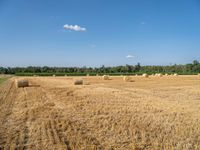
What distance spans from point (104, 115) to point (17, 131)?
2.89 meters

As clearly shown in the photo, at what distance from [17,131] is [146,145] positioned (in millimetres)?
3602

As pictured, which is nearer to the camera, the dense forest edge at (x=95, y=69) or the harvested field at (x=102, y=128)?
the harvested field at (x=102, y=128)

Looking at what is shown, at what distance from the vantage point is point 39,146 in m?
5.80

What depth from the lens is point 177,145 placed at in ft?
19.4

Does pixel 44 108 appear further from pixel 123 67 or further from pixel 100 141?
pixel 123 67

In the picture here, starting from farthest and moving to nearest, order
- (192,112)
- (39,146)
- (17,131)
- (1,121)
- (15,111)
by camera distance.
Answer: (15,111)
(192,112)
(1,121)
(17,131)
(39,146)

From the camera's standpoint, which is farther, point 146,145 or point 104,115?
point 104,115

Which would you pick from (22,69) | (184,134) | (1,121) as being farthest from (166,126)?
(22,69)

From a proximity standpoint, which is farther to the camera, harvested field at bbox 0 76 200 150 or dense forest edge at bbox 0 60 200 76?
dense forest edge at bbox 0 60 200 76

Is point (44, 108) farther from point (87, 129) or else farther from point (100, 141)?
point (100, 141)

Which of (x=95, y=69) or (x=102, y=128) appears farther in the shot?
(x=95, y=69)

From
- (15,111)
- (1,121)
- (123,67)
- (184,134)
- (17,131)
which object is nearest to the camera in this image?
(184,134)

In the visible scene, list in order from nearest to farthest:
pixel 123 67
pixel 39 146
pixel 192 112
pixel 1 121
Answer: pixel 39 146 < pixel 1 121 < pixel 192 112 < pixel 123 67

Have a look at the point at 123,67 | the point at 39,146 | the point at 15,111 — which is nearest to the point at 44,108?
the point at 15,111
